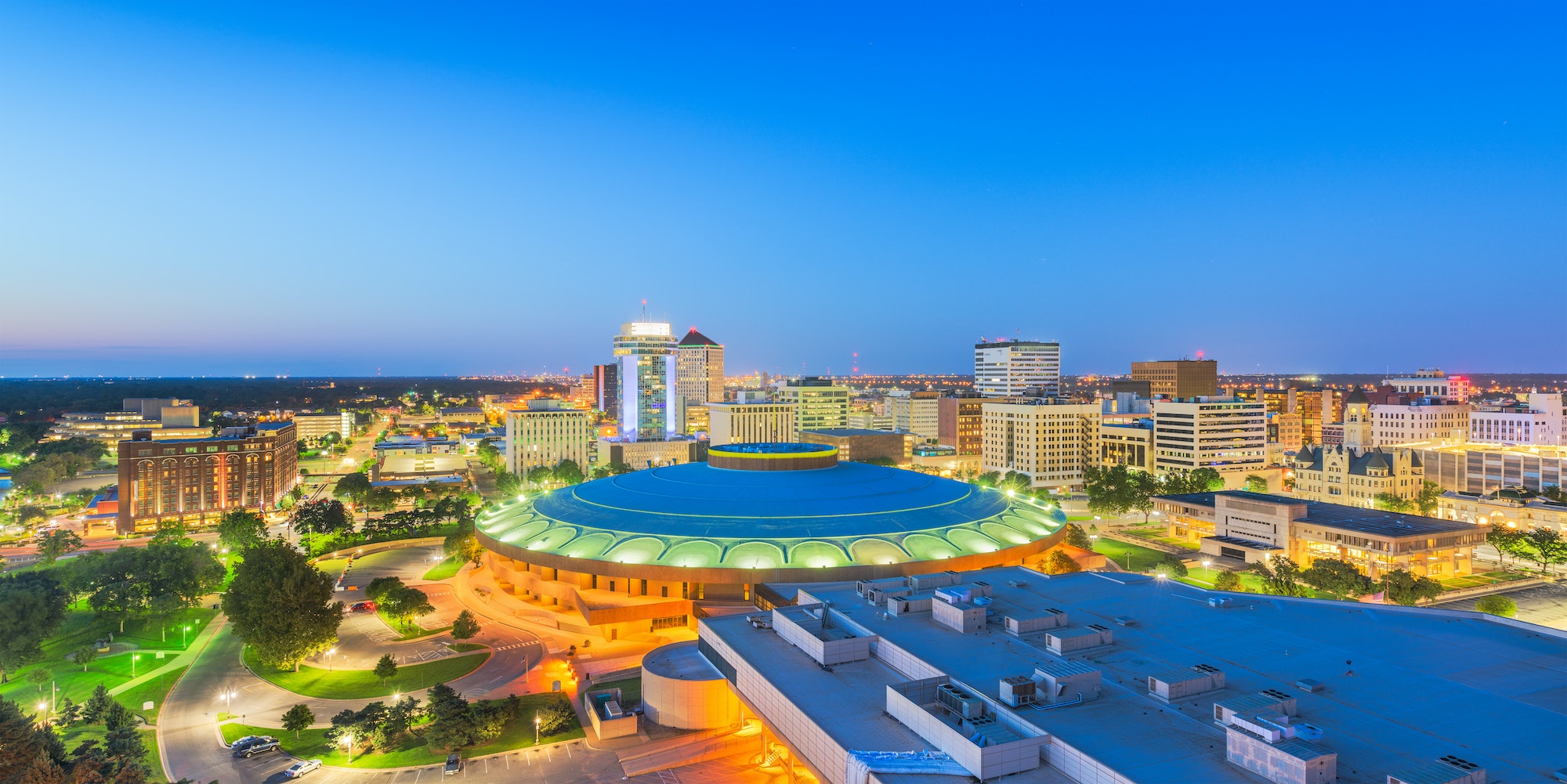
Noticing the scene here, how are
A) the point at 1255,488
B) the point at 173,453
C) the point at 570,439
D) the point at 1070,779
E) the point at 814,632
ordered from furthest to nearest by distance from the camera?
the point at 570,439 < the point at 1255,488 < the point at 173,453 < the point at 814,632 < the point at 1070,779

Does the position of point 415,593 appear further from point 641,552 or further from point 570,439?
point 570,439

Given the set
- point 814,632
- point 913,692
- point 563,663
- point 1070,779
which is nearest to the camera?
point 1070,779

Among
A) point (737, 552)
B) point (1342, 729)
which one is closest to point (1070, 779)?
point (1342, 729)

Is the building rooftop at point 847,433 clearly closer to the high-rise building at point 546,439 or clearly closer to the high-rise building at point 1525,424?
the high-rise building at point 546,439

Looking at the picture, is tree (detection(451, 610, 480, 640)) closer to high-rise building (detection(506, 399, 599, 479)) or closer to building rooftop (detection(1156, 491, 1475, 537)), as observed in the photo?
building rooftop (detection(1156, 491, 1475, 537))

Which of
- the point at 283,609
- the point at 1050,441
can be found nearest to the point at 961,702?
the point at 283,609

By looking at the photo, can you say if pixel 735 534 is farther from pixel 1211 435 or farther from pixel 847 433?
pixel 1211 435

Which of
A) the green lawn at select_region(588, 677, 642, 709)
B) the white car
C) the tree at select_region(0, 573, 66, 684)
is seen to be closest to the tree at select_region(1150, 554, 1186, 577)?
the green lawn at select_region(588, 677, 642, 709)
